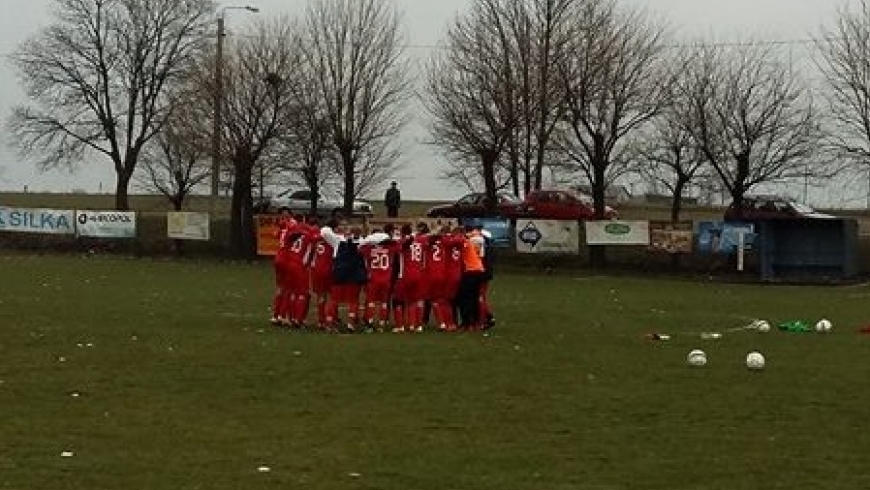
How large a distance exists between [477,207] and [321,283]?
1229 inches

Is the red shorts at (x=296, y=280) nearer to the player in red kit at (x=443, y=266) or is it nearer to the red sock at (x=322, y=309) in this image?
the red sock at (x=322, y=309)

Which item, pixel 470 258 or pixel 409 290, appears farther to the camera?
pixel 470 258

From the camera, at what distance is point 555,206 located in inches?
2050

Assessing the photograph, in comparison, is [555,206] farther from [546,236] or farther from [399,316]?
[399,316]

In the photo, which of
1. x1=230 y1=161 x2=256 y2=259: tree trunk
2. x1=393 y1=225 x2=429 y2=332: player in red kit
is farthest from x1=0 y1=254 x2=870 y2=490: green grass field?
x1=230 y1=161 x2=256 y2=259: tree trunk

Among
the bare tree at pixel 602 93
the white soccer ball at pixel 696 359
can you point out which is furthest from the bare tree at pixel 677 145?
the white soccer ball at pixel 696 359

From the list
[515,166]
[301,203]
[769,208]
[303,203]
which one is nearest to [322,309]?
[515,166]

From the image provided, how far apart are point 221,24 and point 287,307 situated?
32.5 m

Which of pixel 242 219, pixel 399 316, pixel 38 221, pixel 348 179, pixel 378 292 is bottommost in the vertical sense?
pixel 399 316

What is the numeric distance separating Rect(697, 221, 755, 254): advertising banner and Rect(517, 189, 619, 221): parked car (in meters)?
6.56

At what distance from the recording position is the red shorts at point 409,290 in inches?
881

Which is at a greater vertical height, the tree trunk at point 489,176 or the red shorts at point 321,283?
the tree trunk at point 489,176

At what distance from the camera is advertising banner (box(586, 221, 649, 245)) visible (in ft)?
151

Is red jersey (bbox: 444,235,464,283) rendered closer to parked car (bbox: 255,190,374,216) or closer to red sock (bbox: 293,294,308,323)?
red sock (bbox: 293,294,308,323)
